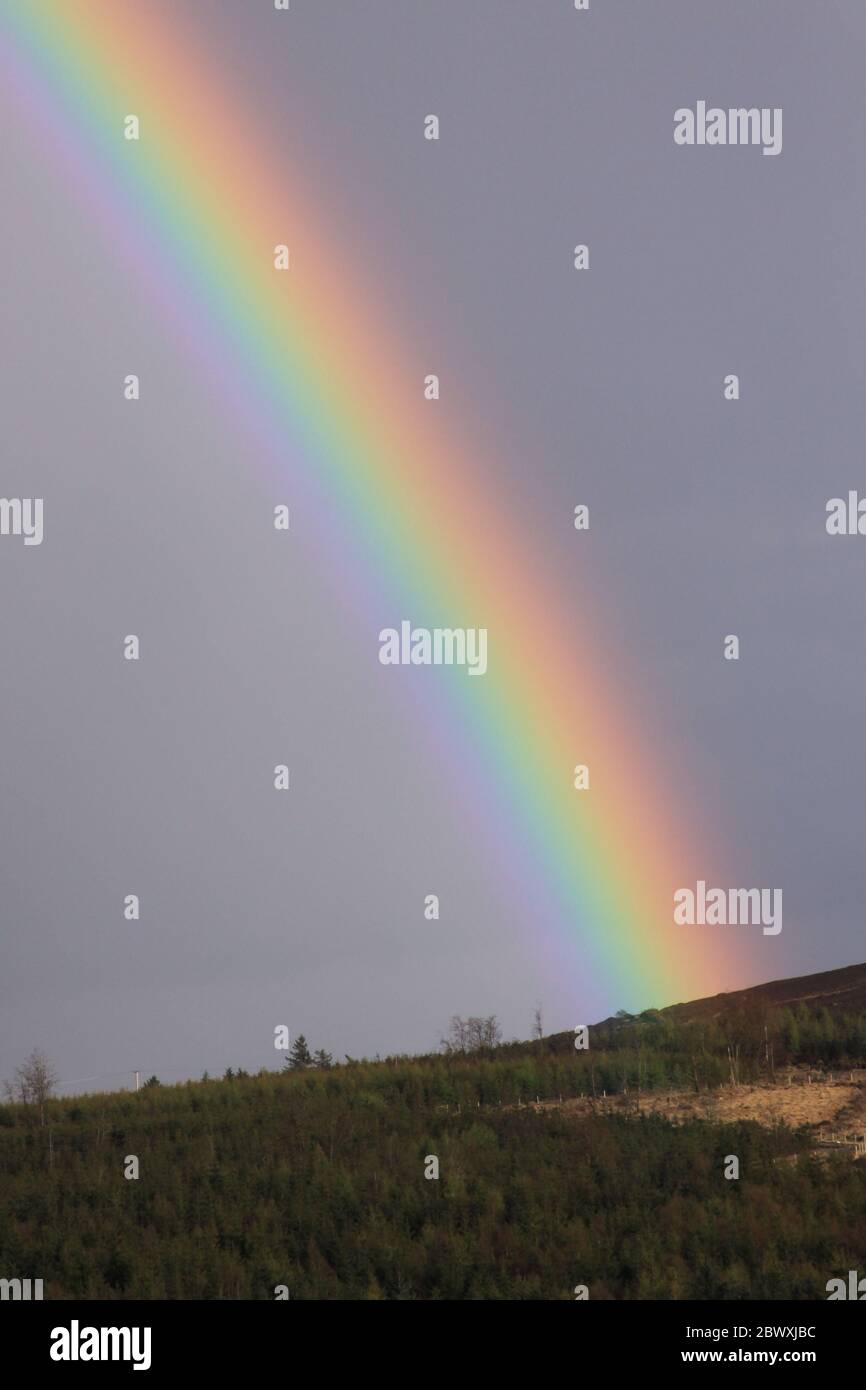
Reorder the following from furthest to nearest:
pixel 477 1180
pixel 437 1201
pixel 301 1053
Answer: pixel 301 1053
pixel 477 1180
pixel 437 1201

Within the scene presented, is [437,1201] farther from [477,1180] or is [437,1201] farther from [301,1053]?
[301,1053]

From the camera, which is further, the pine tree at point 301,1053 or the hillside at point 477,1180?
the pine tree at point 301,1053

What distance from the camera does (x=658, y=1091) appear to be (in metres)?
29.7

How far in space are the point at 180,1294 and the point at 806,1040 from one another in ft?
50.7

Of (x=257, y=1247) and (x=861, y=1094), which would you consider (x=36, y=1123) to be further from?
(x=861, y=1094)

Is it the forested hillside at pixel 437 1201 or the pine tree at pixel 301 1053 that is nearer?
the forested hillside at pixel 437 1201

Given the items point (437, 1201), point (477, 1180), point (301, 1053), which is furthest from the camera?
point (301, 1053)

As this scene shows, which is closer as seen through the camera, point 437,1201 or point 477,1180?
point 437,1201

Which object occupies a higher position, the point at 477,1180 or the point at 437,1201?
the point at 477,1180

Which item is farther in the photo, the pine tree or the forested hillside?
the pine tree

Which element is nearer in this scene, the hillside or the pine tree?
the hillside

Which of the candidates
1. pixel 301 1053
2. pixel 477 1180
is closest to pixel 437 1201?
pixel 477 1180
